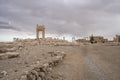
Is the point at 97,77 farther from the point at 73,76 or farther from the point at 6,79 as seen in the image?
the point at 6,79

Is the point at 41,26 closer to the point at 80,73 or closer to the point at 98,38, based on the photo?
the point at 98,38

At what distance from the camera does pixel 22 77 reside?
270 inches

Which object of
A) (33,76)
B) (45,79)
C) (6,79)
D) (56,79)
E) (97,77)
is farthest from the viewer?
(97,77)

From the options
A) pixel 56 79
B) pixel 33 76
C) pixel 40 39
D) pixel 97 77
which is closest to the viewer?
pixel 33 76

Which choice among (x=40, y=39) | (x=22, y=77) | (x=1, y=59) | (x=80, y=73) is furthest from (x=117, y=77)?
(x=40, y=39)

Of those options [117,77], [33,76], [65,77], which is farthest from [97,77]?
[33,76]

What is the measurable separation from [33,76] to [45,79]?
185cm

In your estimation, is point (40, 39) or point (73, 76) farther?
point (40, 39)

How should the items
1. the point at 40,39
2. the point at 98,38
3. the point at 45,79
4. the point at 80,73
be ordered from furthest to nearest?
the point at 98,38 → the point at 40,39 → the point at 80,73 → the point at 45,79

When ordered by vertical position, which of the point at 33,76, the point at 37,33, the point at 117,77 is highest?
the point at 37,33

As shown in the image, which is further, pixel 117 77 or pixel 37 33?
pixel 37 33

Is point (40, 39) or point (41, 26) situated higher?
point (41, 26)

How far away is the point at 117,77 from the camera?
39.0 feet

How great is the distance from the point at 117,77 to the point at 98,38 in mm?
55364
